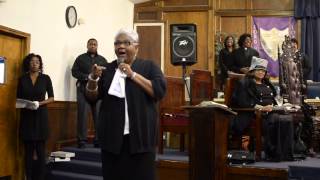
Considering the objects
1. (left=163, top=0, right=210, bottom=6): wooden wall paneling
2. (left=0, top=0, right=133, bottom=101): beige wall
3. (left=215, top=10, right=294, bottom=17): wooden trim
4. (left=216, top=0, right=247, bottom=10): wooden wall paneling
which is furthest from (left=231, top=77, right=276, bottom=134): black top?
(left=163, top=0, right=210, bottom=6): wooden wall paneling

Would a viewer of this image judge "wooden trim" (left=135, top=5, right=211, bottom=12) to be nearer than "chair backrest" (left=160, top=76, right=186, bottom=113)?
No

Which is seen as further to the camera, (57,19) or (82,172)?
(57,19)

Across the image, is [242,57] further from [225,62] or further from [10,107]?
[10,107]

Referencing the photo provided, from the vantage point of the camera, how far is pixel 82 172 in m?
5.24

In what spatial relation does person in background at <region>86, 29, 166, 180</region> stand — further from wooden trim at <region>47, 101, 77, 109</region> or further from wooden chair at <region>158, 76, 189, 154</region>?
wooden trim at <region>47, 101, 77, 109</region>

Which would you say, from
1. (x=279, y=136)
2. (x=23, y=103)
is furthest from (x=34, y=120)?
(x=279, y=136)

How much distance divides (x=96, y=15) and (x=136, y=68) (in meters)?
5.04

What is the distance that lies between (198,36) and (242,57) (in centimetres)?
172

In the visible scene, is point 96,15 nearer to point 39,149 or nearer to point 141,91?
point 39,149

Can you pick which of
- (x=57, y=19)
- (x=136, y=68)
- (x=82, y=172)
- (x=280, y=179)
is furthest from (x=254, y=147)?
(x=57, y=19)

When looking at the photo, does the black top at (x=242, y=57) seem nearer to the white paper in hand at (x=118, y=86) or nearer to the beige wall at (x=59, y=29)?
the beige wall at (x=59, y=29)

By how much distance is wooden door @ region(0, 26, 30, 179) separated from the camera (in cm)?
509

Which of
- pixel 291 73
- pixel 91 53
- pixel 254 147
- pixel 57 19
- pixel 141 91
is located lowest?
pixel 254 147

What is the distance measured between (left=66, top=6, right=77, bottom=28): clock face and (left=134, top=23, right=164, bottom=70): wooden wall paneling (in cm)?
197
